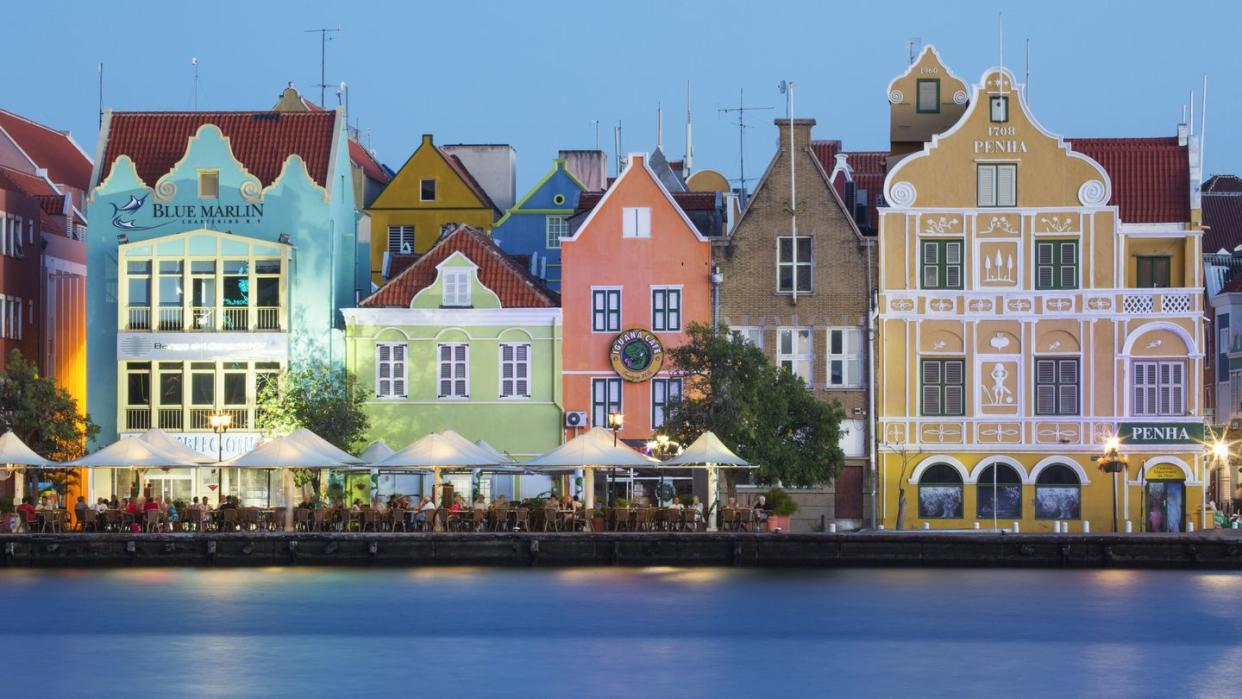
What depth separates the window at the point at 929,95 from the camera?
304 feet

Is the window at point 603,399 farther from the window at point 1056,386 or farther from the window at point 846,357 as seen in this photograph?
the window at point 1056,386

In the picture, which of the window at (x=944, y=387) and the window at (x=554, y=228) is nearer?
the window at (x=944, y=387)

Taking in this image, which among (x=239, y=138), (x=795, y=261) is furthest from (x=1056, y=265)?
(x=239, y=138)

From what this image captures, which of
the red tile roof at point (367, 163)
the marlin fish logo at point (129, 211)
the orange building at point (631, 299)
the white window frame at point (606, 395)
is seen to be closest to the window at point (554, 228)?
the red tile roof at point (367, 163)

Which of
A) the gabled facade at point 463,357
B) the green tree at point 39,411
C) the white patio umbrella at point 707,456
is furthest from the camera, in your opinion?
the gabled facade at point 463,357

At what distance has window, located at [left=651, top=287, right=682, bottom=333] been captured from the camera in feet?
296

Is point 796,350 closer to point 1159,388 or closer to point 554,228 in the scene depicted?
point 1159,388

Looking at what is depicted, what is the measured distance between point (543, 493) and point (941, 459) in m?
13.5

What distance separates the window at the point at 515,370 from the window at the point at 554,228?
1515cm

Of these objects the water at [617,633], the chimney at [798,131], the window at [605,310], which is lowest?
the water at [617,633]

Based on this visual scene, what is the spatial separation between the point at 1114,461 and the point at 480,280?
22.4 metres

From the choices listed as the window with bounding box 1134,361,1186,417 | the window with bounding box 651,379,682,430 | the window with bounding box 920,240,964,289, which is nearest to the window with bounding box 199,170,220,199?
the window with bounding box 651,379,682,430

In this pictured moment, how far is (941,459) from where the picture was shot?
88562mm

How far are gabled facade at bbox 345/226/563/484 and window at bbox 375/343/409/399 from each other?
0.03 meters
